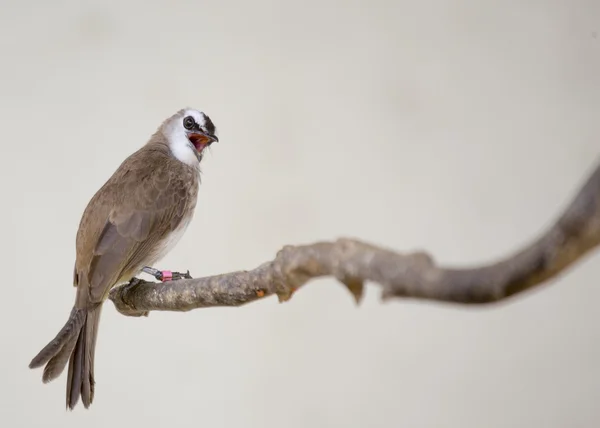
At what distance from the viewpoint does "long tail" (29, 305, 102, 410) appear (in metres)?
1.53

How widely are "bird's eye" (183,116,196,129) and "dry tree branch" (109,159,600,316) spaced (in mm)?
835

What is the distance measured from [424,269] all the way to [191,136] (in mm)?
1439

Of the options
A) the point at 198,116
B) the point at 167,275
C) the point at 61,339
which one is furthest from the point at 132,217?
the point at 198,116

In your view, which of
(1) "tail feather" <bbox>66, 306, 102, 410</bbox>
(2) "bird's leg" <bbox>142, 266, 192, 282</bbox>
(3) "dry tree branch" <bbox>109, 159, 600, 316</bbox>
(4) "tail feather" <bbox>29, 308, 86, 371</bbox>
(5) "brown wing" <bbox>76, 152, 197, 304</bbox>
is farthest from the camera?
(2) "bird's leg" <bbox>142, 266, 192, 282</bbox>

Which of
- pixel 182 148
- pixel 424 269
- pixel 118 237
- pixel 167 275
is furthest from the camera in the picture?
pixel 182 148

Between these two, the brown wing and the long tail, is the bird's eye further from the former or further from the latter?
the long tail

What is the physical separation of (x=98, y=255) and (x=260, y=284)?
0.64 meters

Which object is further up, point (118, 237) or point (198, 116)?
point (198, 116)

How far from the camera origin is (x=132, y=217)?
A: 69.5 inches

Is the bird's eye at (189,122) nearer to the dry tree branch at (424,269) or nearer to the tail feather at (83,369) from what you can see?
the tail feather at (83,369)

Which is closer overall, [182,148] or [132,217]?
[132,217]

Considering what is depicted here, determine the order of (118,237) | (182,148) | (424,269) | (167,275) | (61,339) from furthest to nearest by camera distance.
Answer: (182,148), (167,275), (118,237), (61,339), (424,269)

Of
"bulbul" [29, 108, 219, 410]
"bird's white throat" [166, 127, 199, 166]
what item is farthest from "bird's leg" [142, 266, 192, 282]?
"bird's white throat" [166, 127, 199, 166]

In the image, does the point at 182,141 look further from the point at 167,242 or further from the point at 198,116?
the point at 167,242
